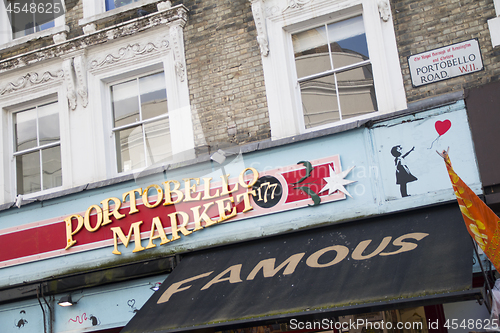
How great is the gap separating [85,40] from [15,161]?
8.02 ft

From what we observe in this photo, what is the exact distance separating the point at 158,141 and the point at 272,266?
3.03 m

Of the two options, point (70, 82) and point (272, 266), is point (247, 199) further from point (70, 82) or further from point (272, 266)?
point (70, 82)

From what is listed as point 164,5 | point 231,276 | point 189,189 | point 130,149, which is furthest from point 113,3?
point 231,276

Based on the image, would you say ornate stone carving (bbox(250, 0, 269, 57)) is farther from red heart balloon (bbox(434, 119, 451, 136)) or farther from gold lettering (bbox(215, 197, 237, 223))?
red heart balloon (bbox(434, 119, 451, 136))

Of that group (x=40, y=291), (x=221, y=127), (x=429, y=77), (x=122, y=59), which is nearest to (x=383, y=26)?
(x=429, y=77)

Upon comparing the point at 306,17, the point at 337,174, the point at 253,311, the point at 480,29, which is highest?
the point at 306,17

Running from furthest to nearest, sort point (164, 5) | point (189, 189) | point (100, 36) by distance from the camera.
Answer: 1. point (100, 36)
2. point (164, 5)
3. point (189, 189)

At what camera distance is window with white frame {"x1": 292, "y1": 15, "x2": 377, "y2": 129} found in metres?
7.16

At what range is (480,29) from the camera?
6473mm

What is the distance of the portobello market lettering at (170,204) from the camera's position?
709cm

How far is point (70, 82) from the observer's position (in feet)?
27.8

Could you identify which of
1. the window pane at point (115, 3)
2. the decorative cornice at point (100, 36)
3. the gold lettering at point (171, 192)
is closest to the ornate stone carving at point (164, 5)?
the decorative cornice at point (100, 36)

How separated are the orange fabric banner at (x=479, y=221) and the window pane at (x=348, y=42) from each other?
9.63 feet

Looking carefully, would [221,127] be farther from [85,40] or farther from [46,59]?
[46,59]
